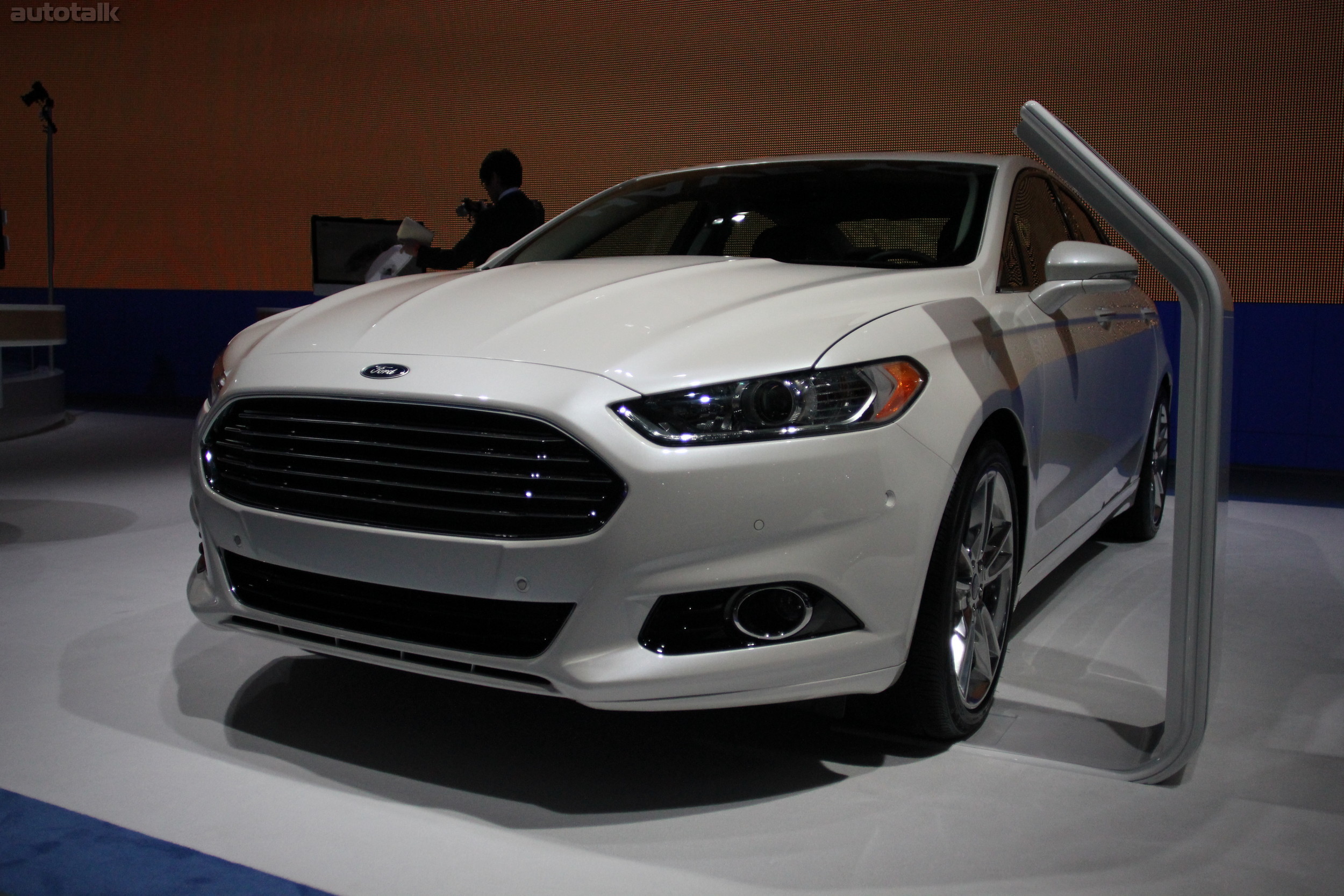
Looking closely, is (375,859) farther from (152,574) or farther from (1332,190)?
(1332,190)

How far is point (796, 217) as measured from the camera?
9.00ft

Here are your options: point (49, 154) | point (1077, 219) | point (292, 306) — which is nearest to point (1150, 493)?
point (1077, 219)

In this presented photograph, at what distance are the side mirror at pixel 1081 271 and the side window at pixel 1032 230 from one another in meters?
0.11

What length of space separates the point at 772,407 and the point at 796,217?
1.12 metres

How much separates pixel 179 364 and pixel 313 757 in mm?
7689

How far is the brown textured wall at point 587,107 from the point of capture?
5.77 metres

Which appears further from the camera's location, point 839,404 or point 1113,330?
point 1113,330

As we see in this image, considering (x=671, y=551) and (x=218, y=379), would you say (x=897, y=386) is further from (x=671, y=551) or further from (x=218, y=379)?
(x=218, y=379)

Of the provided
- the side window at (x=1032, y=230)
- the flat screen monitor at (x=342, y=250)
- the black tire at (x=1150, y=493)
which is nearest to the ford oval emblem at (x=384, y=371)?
the side window at (x=1032, y=230)

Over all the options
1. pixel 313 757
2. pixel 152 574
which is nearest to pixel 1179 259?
pixel 313 757

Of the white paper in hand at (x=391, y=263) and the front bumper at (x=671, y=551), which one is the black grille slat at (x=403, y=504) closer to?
the front bumper at (x=671, y=551)

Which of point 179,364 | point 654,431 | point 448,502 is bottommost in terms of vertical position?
point 179,364

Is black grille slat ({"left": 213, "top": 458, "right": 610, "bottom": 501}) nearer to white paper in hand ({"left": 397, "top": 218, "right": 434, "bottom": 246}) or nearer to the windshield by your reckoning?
the windshield

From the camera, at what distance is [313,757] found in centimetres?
207
